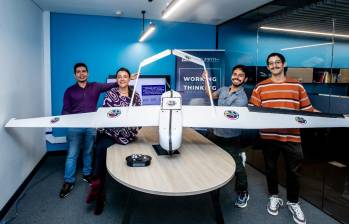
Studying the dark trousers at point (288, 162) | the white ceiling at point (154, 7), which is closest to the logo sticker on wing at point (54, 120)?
the white ceiling at point (154, 7)

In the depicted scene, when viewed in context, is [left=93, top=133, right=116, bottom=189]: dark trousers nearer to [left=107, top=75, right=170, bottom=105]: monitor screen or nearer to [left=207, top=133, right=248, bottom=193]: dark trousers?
[left=207, top=133, right=248, bottom=193]: dark trousers

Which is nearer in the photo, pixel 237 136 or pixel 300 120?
pixel 300 120

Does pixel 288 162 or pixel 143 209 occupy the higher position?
pixel 288 162

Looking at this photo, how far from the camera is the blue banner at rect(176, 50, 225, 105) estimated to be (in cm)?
493

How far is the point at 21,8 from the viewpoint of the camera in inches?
125

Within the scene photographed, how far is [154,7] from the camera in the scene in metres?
3.97

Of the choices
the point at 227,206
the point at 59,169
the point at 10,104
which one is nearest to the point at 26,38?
the point at 10,104

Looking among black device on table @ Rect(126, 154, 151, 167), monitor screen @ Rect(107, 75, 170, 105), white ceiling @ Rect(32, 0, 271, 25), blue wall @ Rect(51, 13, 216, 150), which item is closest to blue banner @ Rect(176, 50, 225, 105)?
blue wall @ Rect(51, 13, 216, 150)

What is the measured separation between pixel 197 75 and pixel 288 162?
280cm

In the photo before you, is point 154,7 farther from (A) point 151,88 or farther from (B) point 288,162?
(B) point 288,162

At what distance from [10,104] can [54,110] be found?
5.81 feet

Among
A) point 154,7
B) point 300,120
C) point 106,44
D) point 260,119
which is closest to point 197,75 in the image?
point 154,7

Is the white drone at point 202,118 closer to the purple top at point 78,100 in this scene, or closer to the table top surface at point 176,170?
the table top surface at point 176,170

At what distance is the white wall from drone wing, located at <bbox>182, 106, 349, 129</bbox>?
1.93 metres
